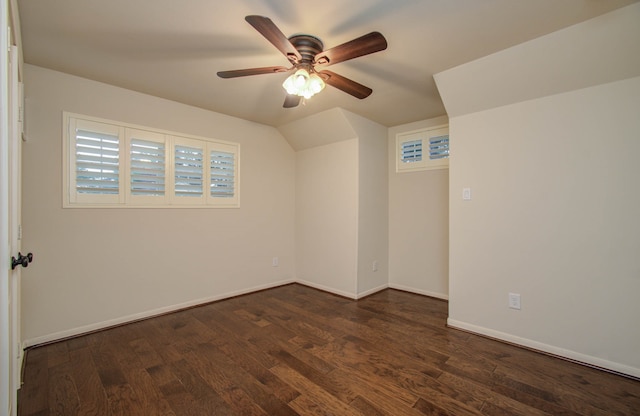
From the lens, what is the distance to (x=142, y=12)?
1.76m

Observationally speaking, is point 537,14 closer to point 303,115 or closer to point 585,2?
point 585,2

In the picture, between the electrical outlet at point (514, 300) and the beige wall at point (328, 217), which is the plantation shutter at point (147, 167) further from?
the electrical outlet at point (514, 300)

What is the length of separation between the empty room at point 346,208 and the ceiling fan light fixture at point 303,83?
15 mm

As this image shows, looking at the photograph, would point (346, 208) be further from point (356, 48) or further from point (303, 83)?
point (356, 48)

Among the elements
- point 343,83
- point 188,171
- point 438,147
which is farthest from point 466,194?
point 188,171

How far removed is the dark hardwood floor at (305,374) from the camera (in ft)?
5.45

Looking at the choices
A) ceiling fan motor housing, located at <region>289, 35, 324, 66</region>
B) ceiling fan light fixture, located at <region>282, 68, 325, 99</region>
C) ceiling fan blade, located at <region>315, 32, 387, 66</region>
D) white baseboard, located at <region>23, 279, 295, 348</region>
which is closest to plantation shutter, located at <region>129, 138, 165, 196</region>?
white baseboard, located at <region>23, 279, 295, 348</region>

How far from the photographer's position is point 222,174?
3.60 meters

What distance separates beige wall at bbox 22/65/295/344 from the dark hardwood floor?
0.31 m

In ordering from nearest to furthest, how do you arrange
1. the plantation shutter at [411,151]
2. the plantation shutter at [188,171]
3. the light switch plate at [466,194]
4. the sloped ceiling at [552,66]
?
1. the sloped ceiling at [552,66]
2. the light switch plate at [466,194]
3. the plantation shutter at [188,171]
4. the plantation shutter at [411,151]

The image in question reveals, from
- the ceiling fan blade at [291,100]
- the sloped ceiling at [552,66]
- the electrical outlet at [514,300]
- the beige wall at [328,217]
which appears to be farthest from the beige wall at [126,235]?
the electrical outlet at [514,300]

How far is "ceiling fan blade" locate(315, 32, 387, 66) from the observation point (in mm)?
1558

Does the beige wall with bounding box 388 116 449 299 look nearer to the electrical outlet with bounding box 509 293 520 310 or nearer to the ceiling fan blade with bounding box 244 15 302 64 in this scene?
the electrical outlet with bounding box 509 293 520 310

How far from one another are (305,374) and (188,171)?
255 cm
